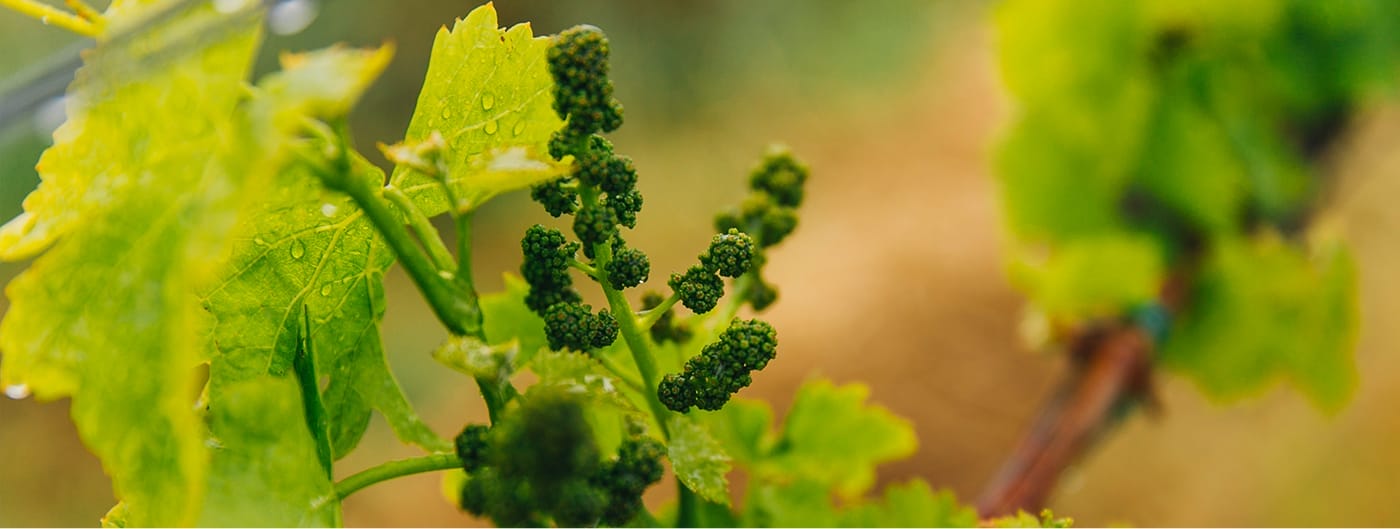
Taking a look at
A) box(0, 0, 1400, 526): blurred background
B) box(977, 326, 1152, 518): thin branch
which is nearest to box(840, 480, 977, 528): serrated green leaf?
box(977, 326, 1152, 518): thin branch

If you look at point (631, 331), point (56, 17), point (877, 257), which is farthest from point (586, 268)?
point (877, 257)

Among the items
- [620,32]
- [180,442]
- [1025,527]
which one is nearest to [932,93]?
[620,32]

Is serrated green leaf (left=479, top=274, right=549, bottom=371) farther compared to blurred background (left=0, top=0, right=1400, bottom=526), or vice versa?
blurred background (left=0, top=0, right=1400, bottom=526)

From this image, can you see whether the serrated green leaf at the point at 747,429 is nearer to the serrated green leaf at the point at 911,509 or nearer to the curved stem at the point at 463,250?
the serrated green leaf at the point at 911,509

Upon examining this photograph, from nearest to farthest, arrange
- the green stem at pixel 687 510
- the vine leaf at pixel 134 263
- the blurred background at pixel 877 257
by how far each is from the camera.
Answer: the vine leaf at pixel 134 263 → the green stem at pixel 687 510 → the blurred background at pixel 877 257

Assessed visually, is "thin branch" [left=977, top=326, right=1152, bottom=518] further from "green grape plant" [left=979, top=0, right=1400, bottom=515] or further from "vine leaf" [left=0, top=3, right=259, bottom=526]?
"vine leaf" [left=0, top=3, right=259, bottom=526]

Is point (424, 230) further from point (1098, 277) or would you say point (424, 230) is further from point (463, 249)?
point (1098, 277)

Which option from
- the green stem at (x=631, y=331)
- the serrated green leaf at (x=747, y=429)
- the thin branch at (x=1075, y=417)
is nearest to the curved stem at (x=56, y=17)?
the green stem at (x=631, y=331)
